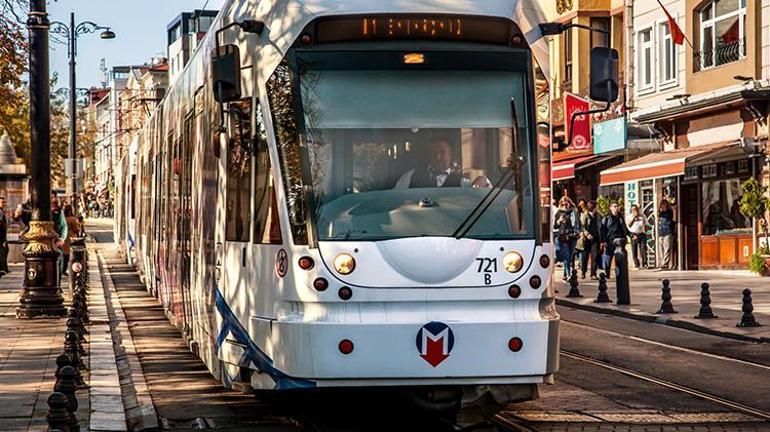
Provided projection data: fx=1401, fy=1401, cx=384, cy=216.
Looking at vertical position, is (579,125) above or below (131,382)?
above

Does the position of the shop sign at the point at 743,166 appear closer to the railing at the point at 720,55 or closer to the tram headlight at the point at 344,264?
the railing at the point at 720,55

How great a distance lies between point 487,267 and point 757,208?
2232cm

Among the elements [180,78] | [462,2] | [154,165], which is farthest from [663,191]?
[462,2]

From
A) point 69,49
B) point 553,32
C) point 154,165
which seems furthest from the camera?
point 69,49

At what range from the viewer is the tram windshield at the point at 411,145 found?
9305 millimetres

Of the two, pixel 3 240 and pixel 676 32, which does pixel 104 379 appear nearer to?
pixel 3 240

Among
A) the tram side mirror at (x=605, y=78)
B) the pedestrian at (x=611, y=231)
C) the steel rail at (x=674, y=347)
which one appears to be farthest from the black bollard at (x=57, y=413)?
the pedestrian at (x=611, y=231)

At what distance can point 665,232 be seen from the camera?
3459 cm

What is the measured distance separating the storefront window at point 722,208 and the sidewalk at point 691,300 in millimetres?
1197

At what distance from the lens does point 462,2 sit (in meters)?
9.62

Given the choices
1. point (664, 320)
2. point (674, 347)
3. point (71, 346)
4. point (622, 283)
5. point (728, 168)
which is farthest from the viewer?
point (728, 168)

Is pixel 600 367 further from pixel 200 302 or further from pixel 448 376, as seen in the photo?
pixel 448 376

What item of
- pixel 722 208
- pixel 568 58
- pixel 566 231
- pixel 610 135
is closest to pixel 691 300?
pixel 566 231

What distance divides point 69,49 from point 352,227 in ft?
137
